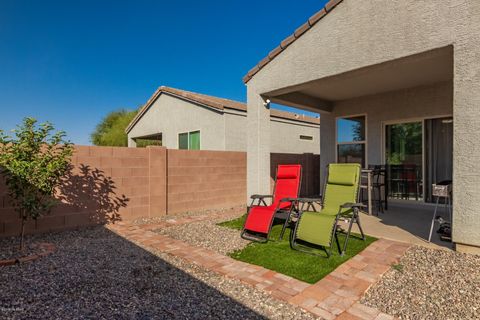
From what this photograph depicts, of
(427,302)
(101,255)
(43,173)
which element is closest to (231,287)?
(427,302)

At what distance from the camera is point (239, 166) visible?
944 cm

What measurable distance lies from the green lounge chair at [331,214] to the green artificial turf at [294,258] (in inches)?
5.3

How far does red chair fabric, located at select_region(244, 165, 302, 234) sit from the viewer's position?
504 centimetres

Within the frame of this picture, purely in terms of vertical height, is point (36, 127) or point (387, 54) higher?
point (387, 54)

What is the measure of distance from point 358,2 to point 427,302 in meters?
5.04

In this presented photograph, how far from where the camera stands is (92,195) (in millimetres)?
6148

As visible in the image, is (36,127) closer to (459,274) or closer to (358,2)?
(358,2)

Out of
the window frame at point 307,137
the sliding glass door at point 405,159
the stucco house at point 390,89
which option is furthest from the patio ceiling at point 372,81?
the window frame at point 307,137

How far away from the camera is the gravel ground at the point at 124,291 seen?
8.80ft

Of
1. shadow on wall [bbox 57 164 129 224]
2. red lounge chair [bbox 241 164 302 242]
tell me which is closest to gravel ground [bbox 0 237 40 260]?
shadow on wall [bbox 57 164 129 224]

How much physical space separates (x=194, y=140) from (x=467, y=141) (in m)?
10.4

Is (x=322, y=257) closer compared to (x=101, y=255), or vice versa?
(x=322, y=257)

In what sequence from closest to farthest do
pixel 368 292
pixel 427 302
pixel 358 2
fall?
pixel 427 302
pixel 368 292
pixel 358 2

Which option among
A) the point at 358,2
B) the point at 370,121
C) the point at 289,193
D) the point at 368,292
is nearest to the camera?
the point at 368,292
